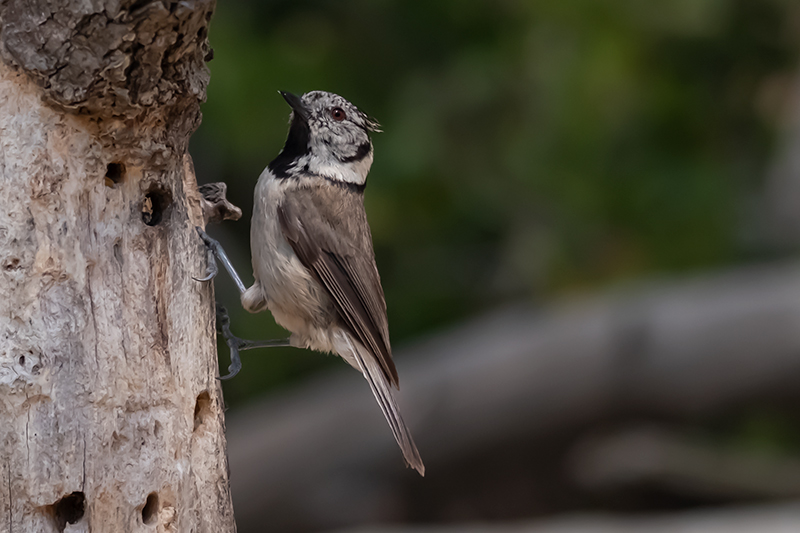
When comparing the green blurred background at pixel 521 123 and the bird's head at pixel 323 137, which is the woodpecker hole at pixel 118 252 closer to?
the bird's head at pixel 323 137

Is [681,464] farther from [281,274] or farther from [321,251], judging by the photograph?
[281,274]

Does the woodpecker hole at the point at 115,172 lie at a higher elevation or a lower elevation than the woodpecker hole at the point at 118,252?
higher

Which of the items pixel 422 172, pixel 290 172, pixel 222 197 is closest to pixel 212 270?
pixel 222 197

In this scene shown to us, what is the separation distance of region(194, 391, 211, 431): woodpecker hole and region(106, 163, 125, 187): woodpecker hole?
2.48ft

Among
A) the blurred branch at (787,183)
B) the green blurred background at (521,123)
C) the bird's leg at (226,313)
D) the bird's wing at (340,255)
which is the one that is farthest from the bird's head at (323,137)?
the blurred branch at (787,183)

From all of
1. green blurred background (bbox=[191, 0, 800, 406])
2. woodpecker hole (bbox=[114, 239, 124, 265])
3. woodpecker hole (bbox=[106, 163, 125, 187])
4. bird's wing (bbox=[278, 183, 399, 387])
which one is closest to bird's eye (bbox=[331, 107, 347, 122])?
bird's wing (bbox=[278, 183, 399, 387])

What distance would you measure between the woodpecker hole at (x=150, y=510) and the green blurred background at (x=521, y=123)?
13.8ft

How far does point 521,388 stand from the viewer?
25.4 ft

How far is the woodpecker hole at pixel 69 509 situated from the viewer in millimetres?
2736

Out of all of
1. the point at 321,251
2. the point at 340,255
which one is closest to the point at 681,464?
the point at 340,255

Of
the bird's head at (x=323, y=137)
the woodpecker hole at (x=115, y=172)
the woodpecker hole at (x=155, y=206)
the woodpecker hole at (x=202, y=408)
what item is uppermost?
the bird's head at (x=323, y=137)

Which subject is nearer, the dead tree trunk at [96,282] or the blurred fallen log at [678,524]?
the dead tree trunk at [96,282]

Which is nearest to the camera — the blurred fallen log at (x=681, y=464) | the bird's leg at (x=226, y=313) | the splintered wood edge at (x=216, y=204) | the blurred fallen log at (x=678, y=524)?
the bird's leg at (x=226, y=313)

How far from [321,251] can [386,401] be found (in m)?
0.74
